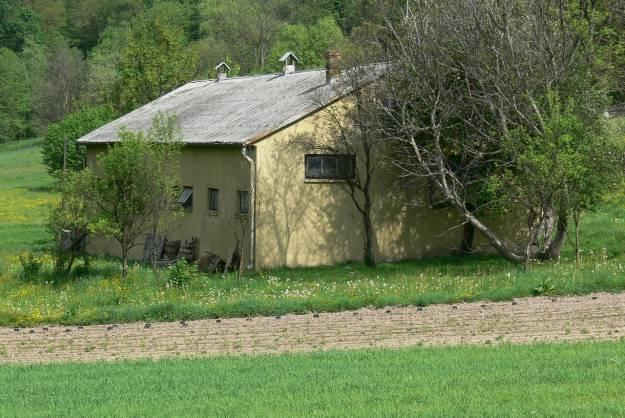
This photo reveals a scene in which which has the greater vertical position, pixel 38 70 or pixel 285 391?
pixel 38 70

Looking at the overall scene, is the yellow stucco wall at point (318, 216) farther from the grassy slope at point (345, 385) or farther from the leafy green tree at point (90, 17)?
the leafy green tree at point (90, 17)

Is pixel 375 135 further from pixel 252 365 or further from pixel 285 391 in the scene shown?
pixel 285 391

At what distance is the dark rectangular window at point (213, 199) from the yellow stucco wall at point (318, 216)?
2848mm

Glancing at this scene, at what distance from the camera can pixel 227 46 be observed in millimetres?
92375

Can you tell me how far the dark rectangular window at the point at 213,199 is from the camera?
34.9 meters

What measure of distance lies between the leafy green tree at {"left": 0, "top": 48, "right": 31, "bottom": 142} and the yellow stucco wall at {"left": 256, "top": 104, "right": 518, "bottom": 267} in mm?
79443

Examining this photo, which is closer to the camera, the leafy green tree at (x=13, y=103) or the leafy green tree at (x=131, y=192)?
the leafy green tree at (x=131, y=192)

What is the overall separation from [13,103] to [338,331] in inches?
3694

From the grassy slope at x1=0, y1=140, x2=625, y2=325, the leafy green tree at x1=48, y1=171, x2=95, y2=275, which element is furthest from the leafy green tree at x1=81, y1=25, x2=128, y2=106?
the grassy slope at x1=0, y1=140, x2=625, y2=325

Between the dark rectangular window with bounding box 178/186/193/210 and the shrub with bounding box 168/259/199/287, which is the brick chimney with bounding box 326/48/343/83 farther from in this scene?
the shrub with bounding box 168/259/199/287

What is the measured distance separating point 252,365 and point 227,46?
78.0m

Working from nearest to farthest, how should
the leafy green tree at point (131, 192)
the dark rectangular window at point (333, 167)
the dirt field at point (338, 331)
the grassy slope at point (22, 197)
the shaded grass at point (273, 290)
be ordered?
the dirt field at point (338, 331)
the shaded grass at point (273, 290)
the leafy green tree at point (131, 192)
the dark rectangular window at point (333, 167)
the grassy slope at point (22, 197)

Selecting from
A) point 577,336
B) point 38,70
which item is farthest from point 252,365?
point 38,70

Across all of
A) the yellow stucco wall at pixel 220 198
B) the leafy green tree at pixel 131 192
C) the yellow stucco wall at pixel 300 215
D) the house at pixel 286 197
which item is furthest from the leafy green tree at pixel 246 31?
the leafy green tree at pixel 131 192
